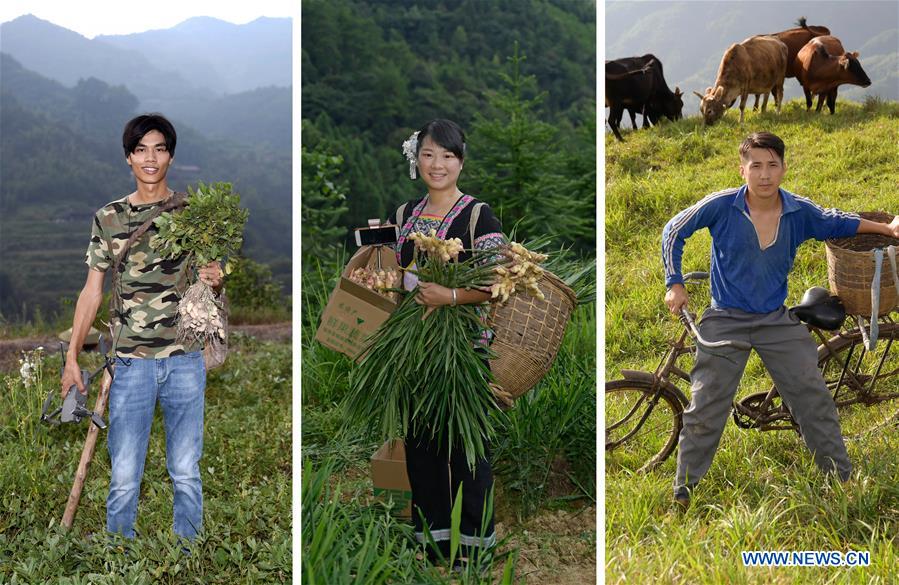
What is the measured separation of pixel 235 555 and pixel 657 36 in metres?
2.78

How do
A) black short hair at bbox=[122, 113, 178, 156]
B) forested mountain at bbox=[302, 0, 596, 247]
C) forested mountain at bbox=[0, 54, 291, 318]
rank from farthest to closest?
1. forested mountain at bbox=[0, 54, 291, 318]
2. forested mountain at bbox=[302, 0, 596, 247]
3. black short hair at bbox=[122, 113, 178, 156]

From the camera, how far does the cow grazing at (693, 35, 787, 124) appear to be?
382 centimetres

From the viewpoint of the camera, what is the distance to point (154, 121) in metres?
3.42

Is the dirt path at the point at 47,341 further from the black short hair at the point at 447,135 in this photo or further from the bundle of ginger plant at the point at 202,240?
the black short hair at the point at 447,135

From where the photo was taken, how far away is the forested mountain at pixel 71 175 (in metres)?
7.94

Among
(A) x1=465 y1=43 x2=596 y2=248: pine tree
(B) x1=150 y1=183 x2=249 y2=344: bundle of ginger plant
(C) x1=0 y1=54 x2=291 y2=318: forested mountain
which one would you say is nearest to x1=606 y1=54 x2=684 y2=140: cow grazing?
(B) x1=150 y1=183 x2=249 y2=344: bundle of ginger plant

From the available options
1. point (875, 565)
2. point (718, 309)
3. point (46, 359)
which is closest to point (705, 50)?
point (718, 309)

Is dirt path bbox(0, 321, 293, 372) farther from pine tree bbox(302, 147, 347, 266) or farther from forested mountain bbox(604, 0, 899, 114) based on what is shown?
forested mountain bbox(604, 0, 899, 114)

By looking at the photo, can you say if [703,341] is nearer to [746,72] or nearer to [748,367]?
[748,367]

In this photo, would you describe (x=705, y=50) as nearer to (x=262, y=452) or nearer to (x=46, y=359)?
(x=262, y=452)

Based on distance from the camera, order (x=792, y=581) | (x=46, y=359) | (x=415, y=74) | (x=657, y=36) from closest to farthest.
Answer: (x=792, y=581), (x=657, y=36), (x=46, y=359), (x=415, y=74)

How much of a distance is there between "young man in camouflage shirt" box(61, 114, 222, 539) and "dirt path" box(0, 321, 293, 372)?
7.85ft

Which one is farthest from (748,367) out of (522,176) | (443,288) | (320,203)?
(320,203)
